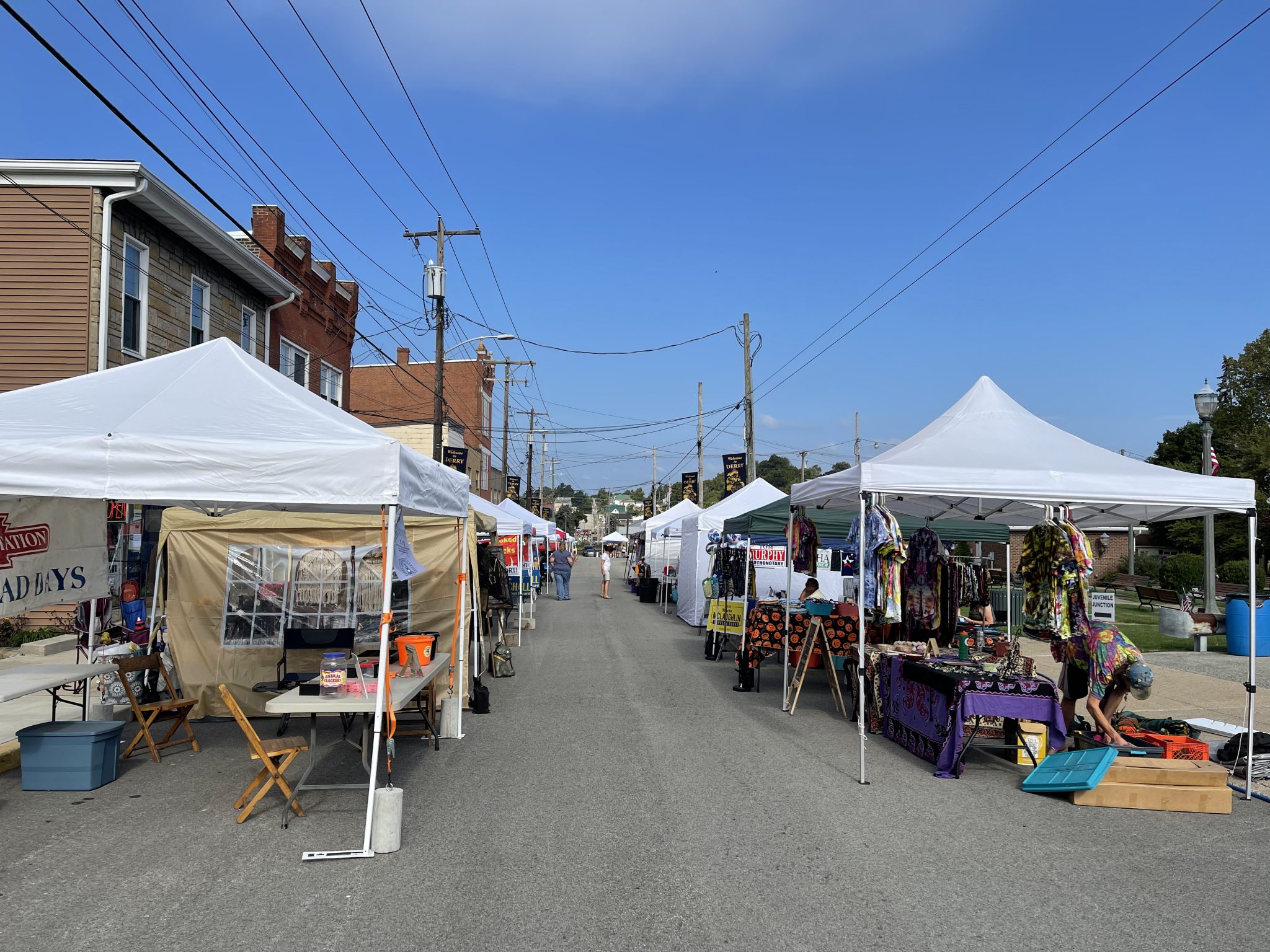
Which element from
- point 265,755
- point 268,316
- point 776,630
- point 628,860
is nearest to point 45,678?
point 265,755

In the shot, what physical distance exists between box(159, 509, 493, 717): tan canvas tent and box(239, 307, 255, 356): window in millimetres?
9788

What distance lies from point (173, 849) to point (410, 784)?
6.18 ft

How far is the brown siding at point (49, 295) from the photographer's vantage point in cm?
1342

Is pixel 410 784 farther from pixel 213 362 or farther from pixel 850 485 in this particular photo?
pixel 850 485

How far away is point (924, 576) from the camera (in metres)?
9.43

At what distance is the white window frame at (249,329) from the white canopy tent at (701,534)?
1050cm

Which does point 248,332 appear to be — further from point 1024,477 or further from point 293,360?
point 1024,477

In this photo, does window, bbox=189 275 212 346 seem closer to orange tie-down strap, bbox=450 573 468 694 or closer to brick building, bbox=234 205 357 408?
brick building, bbox=234 205 357 408

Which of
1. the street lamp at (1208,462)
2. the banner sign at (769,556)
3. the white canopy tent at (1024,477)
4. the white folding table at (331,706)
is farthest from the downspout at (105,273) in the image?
the street lamp at (1208,462)

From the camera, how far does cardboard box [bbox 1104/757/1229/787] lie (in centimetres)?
660

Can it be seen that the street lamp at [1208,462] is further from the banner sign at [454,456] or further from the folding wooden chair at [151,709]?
the banner sign at [454,456]

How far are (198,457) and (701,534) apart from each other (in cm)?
1540

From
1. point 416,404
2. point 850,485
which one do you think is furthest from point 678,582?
point 416,404

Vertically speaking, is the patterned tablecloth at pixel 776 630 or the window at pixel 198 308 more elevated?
the window at pixel 198 308
